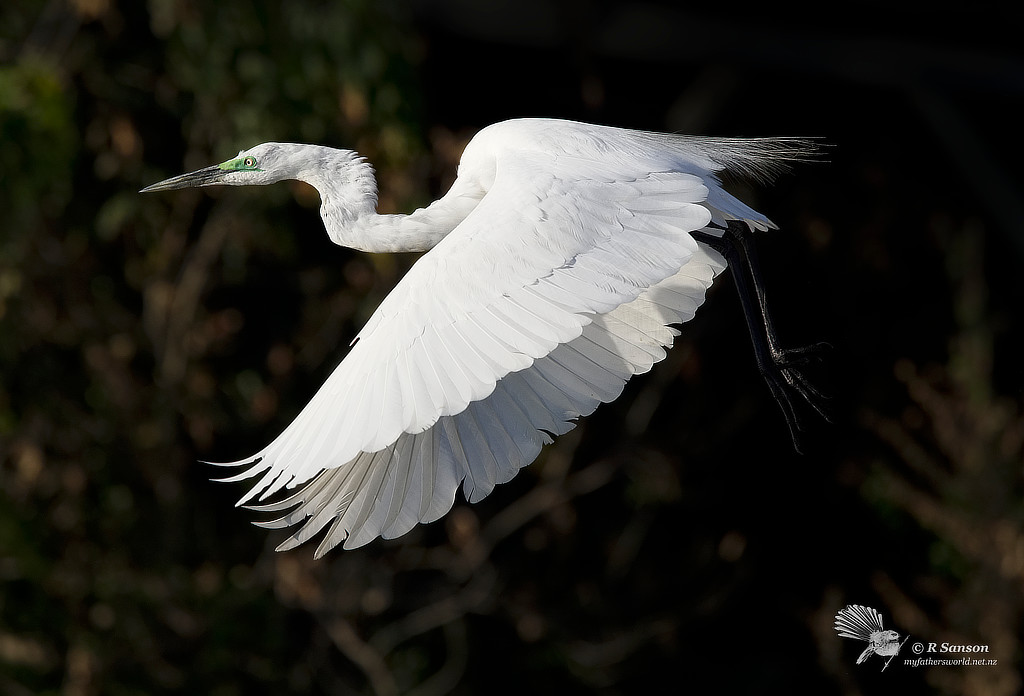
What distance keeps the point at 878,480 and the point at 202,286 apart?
244 cm

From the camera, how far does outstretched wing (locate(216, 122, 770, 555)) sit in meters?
1.68

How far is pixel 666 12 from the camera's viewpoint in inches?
176

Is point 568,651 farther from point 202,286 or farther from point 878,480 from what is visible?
point 202,286

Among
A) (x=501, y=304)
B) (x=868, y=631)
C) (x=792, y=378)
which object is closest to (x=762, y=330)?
(x=792, y=378)

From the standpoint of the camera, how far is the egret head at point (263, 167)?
7.47 feet

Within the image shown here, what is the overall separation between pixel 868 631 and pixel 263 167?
220cm

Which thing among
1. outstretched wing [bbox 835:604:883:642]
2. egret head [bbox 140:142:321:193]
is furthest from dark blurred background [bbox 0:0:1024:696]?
egret head [bbox 140:142:321:193]

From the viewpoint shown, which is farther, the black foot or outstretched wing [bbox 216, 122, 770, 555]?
the black foot

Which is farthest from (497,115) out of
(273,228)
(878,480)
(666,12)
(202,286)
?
(878,480)

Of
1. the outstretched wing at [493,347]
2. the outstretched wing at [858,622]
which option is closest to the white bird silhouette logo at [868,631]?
the outstretched wing at [858,622]

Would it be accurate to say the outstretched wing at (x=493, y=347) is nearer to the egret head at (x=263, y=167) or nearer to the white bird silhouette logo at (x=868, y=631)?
the egret head at (x=263, y=167)

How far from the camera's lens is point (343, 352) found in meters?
4.01

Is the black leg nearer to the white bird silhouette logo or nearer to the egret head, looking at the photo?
the egret head

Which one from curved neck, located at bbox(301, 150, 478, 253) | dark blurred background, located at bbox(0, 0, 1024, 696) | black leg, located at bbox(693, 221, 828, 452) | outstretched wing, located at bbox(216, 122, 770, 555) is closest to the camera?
outstretched wing, located at bbox(216, 122, 770, 555)
